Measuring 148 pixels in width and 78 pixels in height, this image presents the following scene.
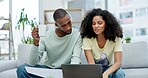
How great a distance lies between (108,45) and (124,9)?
247cm

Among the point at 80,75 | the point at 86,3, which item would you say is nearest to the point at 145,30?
the point at 86,3

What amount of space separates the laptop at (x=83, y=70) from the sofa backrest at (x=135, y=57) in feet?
3.82

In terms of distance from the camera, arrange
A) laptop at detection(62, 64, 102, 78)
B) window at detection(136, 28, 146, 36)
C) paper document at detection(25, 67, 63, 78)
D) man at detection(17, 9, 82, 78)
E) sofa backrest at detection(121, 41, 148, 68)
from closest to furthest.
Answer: laptop at detection(62, 64, 102, 78)
paper document at detection(25, 67, 63, 78)
man at detection(17, 9, 82, 78)
sofa backrest at detection(121, 41, 148, 68)
window at detection(136, 28, 146, 36)

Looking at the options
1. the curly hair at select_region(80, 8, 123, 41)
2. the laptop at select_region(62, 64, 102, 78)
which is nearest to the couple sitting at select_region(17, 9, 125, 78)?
the curly hair at select_region(80, 8, 123, 41)

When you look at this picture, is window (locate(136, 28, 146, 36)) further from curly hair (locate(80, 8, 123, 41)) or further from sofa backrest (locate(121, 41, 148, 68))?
curly hair (locate(80, 8, 123, 41))

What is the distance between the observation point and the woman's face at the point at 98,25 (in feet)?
5.89

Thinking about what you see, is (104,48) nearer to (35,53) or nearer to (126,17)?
(35,53)

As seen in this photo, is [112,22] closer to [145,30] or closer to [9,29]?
[145,30]

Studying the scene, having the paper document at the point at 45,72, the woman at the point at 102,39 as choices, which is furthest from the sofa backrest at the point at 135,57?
the paper document at the point at 45,72

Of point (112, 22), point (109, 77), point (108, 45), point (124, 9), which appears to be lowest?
point (109, 77)

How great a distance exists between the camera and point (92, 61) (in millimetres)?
1836

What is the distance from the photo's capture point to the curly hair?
1.83 meters

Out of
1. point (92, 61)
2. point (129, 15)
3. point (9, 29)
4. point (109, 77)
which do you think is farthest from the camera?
point (9, 29)

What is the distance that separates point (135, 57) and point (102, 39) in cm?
82
